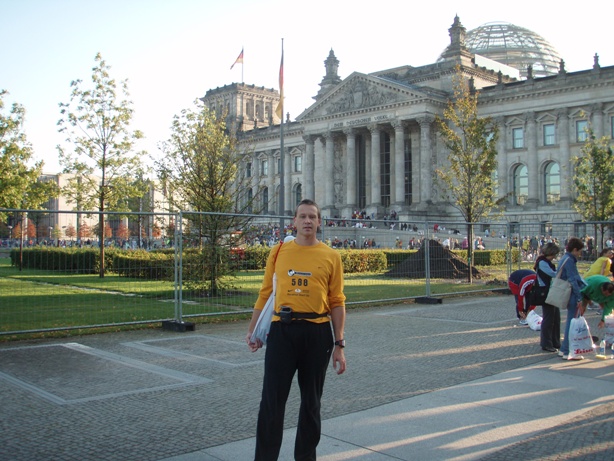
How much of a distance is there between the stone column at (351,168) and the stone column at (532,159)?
20220 millimetres

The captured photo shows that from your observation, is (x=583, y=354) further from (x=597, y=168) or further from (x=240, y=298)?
(x=597, y=168)

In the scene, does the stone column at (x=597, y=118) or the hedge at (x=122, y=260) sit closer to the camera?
the hedge at (x=122, y=260)

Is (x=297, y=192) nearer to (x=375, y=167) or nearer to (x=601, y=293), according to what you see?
(x=375, y=167)

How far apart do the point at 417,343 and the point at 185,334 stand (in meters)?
4.63

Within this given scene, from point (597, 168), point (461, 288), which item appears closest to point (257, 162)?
point (597, 168)

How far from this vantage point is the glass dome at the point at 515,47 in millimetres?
88188

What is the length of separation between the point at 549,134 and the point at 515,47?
110 feet

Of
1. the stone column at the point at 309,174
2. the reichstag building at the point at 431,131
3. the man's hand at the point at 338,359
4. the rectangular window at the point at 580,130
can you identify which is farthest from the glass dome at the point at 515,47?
the man's hand at the point at 338,359

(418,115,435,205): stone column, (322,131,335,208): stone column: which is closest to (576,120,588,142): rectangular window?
(418,115,435,205): stone column

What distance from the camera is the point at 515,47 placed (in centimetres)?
9031

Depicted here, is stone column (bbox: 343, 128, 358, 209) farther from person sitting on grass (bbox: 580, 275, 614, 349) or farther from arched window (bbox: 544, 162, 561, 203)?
A: person sitting on grass (bbox: 580, 275, 614, 349)

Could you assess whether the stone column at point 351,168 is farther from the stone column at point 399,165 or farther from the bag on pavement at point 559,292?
the bag on pavement at point 559,292

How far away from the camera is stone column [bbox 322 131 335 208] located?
7619 centimetres

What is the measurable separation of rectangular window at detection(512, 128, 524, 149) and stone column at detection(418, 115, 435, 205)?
8.48 meters
